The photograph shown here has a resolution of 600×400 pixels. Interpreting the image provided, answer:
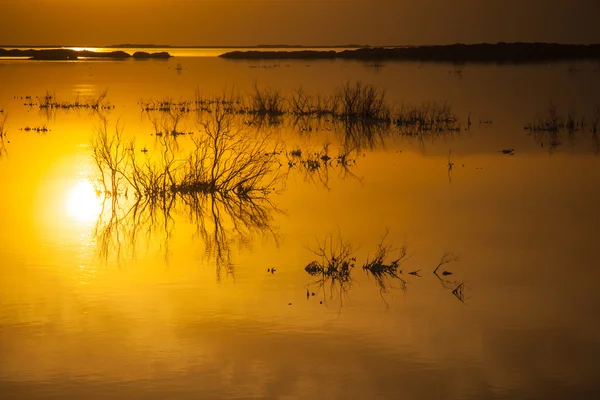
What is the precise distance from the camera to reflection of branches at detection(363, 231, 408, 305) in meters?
8.36

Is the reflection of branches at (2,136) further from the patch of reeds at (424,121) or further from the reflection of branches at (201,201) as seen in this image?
the patch of reeds at (424,121)

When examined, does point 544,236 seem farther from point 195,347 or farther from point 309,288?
point 195,347

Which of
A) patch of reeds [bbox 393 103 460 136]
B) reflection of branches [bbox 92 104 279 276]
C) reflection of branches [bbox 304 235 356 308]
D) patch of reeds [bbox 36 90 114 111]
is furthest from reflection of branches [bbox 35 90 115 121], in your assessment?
reflection of branches [bbox 304 235 356 308]

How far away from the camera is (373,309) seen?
7.61 meters

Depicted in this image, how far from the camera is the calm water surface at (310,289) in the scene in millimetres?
6172

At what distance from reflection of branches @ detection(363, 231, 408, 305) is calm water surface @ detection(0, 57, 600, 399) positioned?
66 mm

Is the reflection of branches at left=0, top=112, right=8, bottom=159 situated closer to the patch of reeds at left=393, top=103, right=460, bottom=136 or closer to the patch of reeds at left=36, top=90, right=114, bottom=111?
the patch of reeds at left=36, top=90, right=114, bottom=111

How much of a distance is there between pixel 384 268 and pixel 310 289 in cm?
92

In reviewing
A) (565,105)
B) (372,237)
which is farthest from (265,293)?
(565,105)

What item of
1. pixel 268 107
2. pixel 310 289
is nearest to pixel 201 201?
pixel 310 289

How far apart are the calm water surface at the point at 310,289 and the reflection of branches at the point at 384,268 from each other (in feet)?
0.22

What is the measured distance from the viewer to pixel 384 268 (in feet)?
28.8

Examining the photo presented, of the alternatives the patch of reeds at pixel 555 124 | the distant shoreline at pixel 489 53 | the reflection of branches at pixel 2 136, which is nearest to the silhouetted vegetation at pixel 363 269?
the reflection of branches at pixel 2 136

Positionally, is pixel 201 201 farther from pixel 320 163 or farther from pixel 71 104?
pixel 71 104
